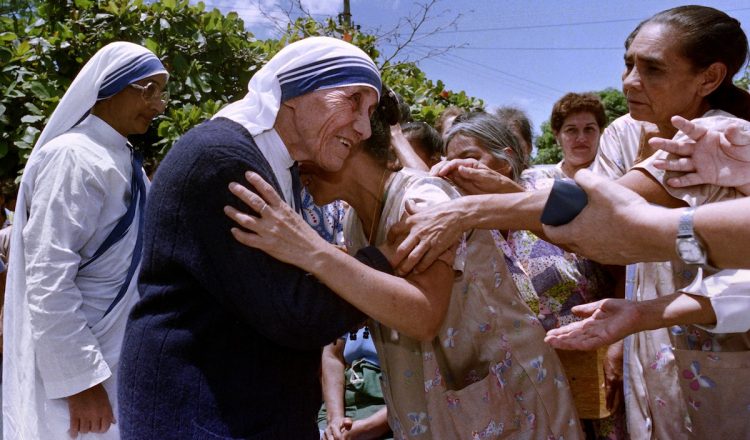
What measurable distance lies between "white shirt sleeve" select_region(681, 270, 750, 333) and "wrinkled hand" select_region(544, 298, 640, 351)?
0.59 feet

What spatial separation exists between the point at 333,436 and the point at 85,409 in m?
1.32

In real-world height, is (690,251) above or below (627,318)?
above

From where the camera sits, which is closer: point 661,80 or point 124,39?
point 661,80

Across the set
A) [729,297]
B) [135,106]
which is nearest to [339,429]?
[135,106]

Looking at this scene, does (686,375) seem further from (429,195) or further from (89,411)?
(89,411)

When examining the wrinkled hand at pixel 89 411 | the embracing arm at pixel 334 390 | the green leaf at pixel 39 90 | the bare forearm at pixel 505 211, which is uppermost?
the bare forearm at pixel 505 211

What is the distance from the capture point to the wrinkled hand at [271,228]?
150 centimetres

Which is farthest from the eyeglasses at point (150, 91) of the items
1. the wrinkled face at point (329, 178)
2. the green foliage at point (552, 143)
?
the green foliage at point (552, 143)

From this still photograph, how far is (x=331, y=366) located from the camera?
3670 mm

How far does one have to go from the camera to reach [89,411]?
2.58 meters

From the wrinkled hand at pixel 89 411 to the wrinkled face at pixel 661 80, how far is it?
2329mm

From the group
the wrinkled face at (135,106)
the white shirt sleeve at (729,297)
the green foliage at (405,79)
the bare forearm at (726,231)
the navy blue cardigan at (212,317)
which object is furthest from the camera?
the green foliage at (405,79)

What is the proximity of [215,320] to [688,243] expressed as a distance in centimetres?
111

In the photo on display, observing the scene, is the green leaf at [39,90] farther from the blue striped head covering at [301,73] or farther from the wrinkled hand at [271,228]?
the wrinkled hand at [271,228]
